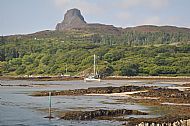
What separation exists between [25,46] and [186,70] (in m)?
84.9

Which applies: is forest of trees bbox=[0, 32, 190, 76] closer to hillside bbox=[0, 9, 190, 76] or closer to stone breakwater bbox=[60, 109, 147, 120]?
hillside bbox=[0, 9, 190, 76]

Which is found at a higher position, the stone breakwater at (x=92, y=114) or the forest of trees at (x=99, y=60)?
the forest of trees at (x=99, y=60)

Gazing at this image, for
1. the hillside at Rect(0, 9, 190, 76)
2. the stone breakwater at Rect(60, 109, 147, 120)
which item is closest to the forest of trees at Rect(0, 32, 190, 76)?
the hillside at Rect(0, 9, 190, 76)

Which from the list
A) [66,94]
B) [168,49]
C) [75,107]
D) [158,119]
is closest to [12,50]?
[168,49]

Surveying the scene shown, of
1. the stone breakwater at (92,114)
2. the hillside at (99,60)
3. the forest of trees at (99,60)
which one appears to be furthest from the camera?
the hillside at (99,60)

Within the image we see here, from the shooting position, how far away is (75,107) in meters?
43.1

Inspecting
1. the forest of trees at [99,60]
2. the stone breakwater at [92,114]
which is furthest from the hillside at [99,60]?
the stone breakwater at [92,114]

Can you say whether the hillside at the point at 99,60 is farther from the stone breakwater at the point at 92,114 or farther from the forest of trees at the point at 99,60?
the stone breakwater at the point at 92,114

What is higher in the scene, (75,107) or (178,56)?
(178,56)

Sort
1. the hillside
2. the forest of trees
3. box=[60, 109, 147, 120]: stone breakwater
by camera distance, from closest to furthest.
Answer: box=[60, 109, 147, 120]: stone breakwater → the forest of trees → the hillside

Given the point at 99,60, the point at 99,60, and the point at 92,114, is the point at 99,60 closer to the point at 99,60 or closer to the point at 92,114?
the point at 99,60

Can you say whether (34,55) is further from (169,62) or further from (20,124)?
(20,124)

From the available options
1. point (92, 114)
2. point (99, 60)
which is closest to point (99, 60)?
point (99, 60)

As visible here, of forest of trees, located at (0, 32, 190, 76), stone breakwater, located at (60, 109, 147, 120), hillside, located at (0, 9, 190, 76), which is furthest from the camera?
hillside, located at (0, 9, 190, 76)
